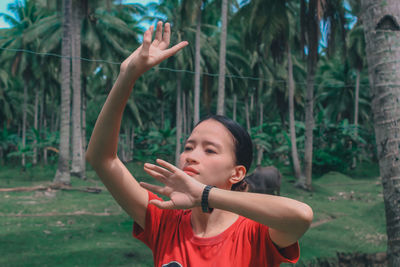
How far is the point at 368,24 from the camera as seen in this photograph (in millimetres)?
3701

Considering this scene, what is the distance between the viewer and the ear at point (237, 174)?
184 cm

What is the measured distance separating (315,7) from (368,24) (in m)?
12.3

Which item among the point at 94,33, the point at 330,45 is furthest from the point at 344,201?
the point at 94,33

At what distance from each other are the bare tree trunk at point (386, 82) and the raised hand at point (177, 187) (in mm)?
2632

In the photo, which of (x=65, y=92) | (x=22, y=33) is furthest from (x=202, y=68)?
(x=22, y=33)

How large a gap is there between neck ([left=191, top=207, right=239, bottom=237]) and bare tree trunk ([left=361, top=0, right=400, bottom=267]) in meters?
2.26

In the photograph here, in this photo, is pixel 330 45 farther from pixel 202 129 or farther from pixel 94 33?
pixel 202 129

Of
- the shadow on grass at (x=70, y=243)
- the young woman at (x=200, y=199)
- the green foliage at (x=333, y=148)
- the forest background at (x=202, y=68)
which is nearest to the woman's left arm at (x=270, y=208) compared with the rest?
the young woman at (x=200, y=199)

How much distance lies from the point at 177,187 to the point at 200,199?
0.10m

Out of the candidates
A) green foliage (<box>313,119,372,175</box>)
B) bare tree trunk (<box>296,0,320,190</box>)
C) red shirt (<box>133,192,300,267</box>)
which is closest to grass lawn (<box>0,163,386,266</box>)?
bare tree trunk (<box>296,0,320,190</box>)

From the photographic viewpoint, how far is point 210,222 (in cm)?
187

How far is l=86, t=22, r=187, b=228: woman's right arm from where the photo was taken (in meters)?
1.62

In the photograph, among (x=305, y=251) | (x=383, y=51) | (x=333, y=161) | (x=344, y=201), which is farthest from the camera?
(x=333, y=161)

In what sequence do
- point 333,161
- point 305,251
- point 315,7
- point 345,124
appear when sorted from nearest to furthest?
1. point 305,251
2. point 315,7
3. point 333,161
4. point 345,124
